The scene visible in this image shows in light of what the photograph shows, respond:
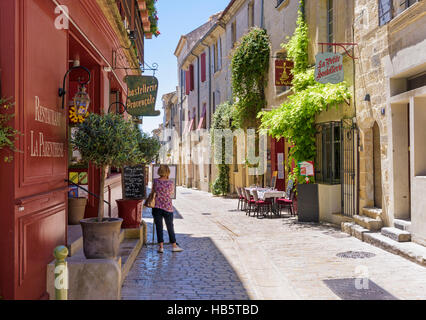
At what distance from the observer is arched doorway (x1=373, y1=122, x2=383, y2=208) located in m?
9.59

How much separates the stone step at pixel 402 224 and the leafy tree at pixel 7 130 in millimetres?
6707

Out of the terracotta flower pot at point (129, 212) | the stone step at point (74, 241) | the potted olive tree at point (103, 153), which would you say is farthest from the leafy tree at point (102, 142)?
the terracotta flower pot at point (129, 212)

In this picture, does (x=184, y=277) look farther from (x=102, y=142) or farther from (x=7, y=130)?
(x=7, y=130)

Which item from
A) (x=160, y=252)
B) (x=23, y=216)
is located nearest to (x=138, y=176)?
(x=160, y=252)

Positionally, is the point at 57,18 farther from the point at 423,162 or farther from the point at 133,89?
the point at 423,162

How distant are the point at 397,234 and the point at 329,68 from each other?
380 cm

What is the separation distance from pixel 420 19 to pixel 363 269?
4167 mm

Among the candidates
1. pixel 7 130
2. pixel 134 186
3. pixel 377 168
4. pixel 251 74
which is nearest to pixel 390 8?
pixel 377 168

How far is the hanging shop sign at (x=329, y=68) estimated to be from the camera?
374 inches

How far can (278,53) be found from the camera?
15.6 metres

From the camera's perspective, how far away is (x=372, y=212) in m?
9.31

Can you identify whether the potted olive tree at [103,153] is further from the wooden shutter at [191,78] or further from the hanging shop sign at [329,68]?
the wooden shutter at [191,78]

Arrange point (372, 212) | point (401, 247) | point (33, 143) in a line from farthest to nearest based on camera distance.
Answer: point (372, 212) < point (401, 247) < point (33, 143)
